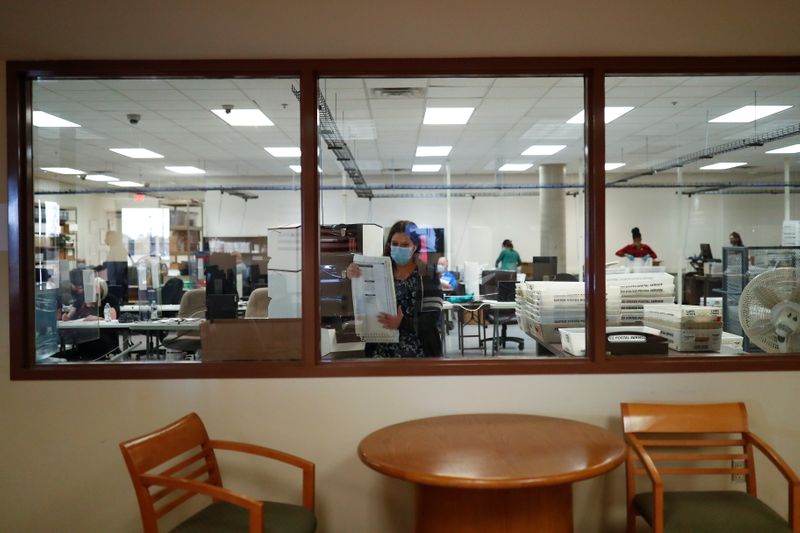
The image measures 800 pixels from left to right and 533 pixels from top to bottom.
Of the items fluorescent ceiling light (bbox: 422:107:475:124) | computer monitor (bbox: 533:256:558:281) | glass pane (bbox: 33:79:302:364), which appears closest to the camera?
glass pane (bbox: 33:79:302:364)

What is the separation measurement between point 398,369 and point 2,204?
2095mm

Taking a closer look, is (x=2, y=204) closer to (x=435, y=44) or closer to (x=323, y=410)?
(x=323, y=410)

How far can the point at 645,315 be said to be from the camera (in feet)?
10.4

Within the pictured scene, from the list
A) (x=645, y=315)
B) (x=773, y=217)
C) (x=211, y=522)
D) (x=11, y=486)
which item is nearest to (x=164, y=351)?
(x=11, y=486)

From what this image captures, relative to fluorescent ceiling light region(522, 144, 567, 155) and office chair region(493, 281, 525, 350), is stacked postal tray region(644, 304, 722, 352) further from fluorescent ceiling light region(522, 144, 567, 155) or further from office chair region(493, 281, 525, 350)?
fluorescent ceiling light region(522, 144, 567, 155)

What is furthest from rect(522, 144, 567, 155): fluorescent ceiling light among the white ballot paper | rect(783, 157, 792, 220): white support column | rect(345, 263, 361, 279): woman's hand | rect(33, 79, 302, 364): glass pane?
rect(345, 263, 361, 279): woman's hand

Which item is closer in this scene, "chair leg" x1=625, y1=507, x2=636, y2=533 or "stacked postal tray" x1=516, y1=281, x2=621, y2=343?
"chair leg" x1=625, y1=507, x2=636, y2=533

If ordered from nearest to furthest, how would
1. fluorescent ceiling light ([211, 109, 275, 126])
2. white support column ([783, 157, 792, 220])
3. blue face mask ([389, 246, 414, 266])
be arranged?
blue face mask ([389, 246, 414, 266]), fluorescent ceiling light ([211, 109, 275, 126]), white support column ([783, 157, 792, 220])

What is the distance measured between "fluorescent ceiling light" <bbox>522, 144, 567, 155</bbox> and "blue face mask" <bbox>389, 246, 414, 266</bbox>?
5845mm

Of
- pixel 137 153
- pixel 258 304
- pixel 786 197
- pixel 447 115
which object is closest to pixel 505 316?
pixel 258 304

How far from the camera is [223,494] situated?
1.84 metres

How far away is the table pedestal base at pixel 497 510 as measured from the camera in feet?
6.35

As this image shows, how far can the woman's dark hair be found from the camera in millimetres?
3260

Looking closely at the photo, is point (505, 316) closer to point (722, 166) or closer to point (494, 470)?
point (494, 470)
